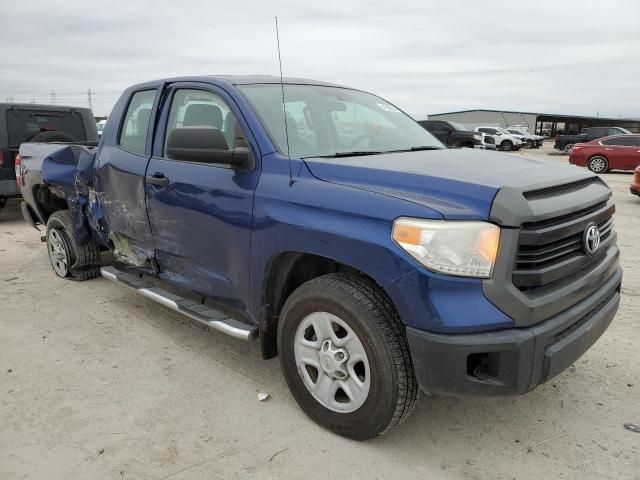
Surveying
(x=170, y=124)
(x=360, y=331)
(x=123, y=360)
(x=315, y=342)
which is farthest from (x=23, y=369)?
(x=360, y=331)

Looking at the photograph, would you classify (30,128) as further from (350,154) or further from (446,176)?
(446,176)

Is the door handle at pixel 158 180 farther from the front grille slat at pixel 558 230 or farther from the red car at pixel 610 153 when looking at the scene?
the red car at pixel 610 153

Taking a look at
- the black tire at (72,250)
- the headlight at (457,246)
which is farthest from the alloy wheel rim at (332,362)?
the black tire at (72,250)

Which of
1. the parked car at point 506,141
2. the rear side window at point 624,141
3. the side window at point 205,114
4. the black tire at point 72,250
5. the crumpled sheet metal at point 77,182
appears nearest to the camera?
the side window at point 205,114

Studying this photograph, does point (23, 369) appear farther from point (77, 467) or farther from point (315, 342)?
point (315, 342)

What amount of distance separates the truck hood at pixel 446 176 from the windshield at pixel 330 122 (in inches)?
11.0

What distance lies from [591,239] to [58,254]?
4999mm

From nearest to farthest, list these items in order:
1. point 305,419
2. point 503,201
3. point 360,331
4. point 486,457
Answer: point 503,201 < point 360,331 < point 486,457 < point 305,419

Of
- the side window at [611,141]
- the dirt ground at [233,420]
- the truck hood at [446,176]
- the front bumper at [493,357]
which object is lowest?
the side window at [611,141]

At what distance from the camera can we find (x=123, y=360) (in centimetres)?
365

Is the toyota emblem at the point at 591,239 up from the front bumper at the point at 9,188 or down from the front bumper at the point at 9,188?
up

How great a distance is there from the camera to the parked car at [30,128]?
8.21m

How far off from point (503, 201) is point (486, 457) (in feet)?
4.27

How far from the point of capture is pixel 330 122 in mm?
3430
